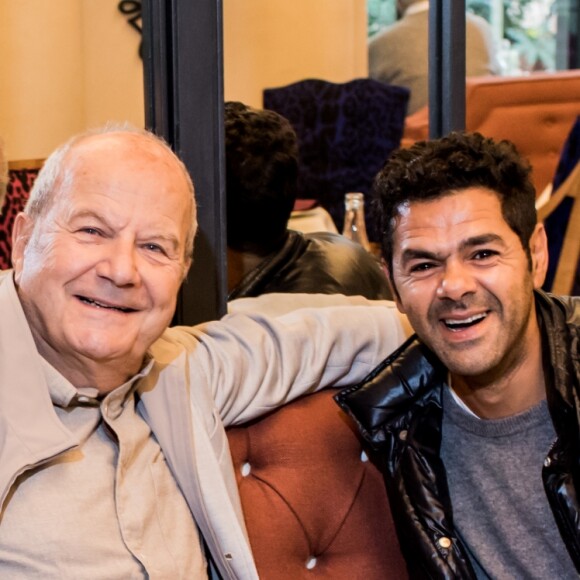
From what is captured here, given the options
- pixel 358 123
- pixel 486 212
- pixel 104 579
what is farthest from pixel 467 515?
pixel 358 123

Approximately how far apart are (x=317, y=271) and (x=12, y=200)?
677mm

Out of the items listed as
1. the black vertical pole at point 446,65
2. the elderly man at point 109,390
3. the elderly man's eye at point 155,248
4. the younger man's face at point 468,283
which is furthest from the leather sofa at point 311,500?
the black vertical pole at point 446,65

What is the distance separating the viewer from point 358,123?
328cm

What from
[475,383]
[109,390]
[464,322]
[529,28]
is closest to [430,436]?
[475,383]

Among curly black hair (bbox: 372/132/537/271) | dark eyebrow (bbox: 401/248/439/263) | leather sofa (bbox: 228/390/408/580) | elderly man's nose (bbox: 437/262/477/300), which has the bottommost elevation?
leather sofa (bbox: 228/390/408/580)

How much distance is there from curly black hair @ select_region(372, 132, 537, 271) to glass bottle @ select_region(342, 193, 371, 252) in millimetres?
883

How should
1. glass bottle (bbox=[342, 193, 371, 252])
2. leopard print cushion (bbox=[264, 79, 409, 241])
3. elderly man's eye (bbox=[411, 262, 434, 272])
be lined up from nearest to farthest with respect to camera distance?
elderly man's eye (bbox=[411, 262, 434, 272]) → glass bottle (bbox=[342, 193, 371, 252]) → leopard print cushion (bbox=[264, 79, 409, 241])

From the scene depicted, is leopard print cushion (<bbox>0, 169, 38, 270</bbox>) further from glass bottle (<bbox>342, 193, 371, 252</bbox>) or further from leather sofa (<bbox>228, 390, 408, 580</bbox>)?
glass bottle (<bbox>342, 193, 371, 252</bbox>)

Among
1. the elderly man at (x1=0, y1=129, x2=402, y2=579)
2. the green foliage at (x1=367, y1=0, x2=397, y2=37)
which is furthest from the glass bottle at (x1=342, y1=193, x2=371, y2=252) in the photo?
the elderly man at (x1=0, y1=129, x2=402, y2=579)

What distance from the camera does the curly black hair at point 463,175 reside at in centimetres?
173

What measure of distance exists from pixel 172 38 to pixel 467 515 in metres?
1.01

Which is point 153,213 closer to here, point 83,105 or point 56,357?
point 56,357

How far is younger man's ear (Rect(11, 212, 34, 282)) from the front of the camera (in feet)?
5.01

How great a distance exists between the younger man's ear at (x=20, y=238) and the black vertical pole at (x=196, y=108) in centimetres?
45
